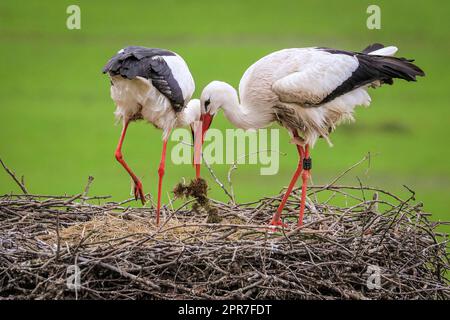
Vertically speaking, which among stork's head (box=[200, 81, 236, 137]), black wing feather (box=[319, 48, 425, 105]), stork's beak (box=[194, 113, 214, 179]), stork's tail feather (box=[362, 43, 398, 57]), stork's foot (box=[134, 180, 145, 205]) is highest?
stork's tail feather (box=[362, 43, 398, 57])

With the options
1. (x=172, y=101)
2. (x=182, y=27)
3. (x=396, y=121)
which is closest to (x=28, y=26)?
(x=182, y=27)

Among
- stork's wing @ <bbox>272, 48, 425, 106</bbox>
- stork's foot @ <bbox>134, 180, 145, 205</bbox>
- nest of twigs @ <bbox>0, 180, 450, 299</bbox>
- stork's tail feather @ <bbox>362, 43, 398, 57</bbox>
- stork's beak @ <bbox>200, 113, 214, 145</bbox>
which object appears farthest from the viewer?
stork's foot @ <bbox>134, 180, 145, 205</bbox>

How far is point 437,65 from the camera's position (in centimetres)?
2138

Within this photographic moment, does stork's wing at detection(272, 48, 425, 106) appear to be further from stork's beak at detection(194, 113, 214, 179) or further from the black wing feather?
stork's beak at detection(194, 113, 214, 179)

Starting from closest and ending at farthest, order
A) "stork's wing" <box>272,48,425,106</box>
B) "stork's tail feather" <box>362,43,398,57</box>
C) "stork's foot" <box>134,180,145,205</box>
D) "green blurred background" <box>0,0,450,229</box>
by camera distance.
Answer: "stork's wing" <box>272,48,425,106</box> → "stork's tail feather" <box>362,43,398,57</box> → "stork's foot" <box>134,180,145,205</box> → "green blurred background" <box>0,0,450,229</box>

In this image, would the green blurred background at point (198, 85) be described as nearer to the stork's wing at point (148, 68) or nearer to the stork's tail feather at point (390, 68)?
the stork's wing at point (148, 68)

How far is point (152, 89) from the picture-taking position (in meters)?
7.10

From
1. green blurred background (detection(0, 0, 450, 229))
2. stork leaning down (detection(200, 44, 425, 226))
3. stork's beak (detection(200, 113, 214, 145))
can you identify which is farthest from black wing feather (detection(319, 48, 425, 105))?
green blurred background (detection(0, 0, 450, 229))

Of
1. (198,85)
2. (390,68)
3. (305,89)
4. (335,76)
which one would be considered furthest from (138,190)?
(198,85)

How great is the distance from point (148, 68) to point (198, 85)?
11692mm

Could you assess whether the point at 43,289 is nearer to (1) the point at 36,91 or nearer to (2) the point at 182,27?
(1) the point at 36,91

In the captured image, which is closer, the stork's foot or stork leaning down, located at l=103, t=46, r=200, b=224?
stork leaning down, located at l=103, t=46, r=200, b=224

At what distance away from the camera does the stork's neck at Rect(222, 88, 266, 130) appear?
7.07 m

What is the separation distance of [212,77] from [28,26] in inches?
212
